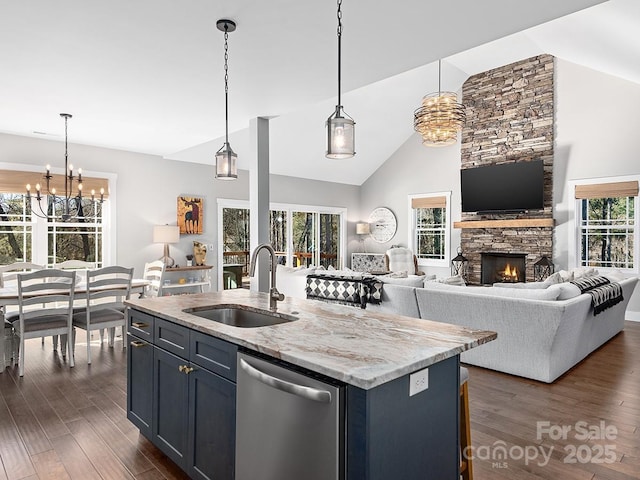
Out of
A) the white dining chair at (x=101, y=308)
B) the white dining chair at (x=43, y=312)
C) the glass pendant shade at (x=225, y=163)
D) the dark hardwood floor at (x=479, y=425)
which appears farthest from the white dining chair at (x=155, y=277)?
the glass pendant shade at (x=225, y=163)

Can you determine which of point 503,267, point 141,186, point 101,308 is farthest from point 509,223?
point 101,308

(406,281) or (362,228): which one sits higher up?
(362,228)

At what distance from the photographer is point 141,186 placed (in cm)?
682

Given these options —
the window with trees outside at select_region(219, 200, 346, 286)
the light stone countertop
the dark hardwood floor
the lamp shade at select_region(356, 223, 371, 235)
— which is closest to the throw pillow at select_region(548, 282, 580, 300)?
the dark hardwood floor

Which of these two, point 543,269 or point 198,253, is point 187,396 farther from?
point 543,269

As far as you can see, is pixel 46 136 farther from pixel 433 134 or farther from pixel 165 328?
pixel 433 134

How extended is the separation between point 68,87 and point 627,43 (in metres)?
5.49

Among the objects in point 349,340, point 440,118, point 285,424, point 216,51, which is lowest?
point 285,424

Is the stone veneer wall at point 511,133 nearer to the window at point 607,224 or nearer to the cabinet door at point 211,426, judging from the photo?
the window at point 607,224

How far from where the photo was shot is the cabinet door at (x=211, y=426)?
5.92ft

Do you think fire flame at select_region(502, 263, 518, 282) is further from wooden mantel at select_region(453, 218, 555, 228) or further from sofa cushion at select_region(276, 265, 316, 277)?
sofa cushion at select_region(276, 265, 316, 277)

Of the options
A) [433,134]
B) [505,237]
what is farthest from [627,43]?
[505,237]

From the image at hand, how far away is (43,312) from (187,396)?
273 cm

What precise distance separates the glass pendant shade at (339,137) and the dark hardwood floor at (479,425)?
188cm
